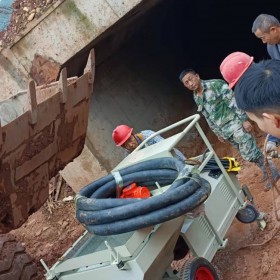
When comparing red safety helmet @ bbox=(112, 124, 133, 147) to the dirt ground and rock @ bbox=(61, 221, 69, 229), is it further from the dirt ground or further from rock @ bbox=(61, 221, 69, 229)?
rock @ bbox=(61, 221, 69, 229)

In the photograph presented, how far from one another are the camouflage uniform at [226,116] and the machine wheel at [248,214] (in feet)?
2.14

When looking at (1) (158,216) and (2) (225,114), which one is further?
(2) (225,114)

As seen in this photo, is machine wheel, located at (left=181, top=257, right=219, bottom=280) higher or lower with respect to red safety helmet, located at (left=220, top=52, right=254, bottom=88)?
lower

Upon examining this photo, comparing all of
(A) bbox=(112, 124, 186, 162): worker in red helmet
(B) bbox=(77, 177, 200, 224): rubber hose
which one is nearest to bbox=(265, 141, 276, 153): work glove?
(A) bbox=(112, 124, 186, 162): worker in red helmet

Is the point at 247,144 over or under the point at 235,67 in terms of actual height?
under

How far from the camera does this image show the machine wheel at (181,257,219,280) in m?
4.18

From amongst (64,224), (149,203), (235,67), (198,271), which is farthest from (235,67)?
(64,224)

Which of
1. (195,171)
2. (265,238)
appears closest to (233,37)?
(265,238)

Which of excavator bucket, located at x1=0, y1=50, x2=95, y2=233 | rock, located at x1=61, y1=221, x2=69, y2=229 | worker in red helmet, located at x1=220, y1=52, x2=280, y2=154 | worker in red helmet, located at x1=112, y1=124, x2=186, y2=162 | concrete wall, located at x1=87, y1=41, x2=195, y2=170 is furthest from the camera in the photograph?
concrete wall, located at x1=87, y1=41, x2=195, y2=170

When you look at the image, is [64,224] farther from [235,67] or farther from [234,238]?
[235,67]

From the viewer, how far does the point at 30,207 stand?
4.47 meters

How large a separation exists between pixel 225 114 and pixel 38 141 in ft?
7.30

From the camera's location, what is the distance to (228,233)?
18.3 ft

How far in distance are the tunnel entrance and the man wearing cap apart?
5.35 feet
